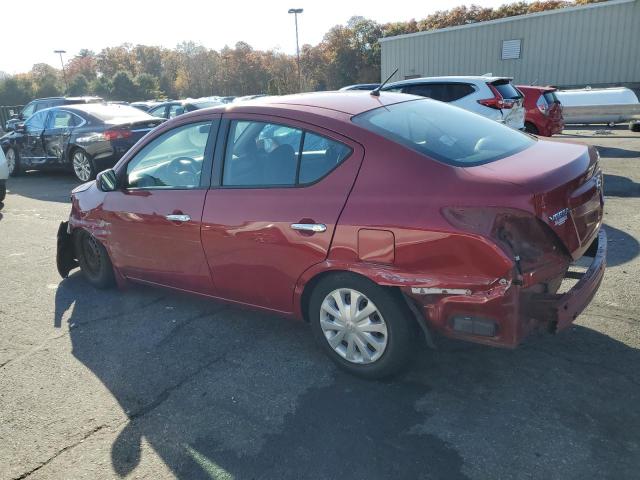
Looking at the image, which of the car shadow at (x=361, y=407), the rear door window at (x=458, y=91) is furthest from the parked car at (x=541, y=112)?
the car shadow at (x=361, y=407)

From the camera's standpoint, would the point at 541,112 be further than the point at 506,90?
Yes

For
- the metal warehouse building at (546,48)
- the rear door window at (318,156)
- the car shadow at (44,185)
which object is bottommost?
the car shadow at (44,185)

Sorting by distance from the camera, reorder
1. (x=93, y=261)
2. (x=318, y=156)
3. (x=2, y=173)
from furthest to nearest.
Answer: (x=2, y=173) → (x=93, y=261) → (x=318, y=156)

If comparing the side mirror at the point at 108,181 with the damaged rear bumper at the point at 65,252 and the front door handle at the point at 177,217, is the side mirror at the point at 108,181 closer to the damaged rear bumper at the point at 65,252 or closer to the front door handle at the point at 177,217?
the front door handle at the point at 177,217

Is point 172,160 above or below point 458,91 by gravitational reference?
below

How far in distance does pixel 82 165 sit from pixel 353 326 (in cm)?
921

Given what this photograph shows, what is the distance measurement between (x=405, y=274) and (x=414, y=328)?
370 mm

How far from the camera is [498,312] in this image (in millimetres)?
2656

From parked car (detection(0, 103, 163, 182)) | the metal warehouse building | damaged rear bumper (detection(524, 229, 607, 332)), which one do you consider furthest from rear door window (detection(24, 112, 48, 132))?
the metal warehouse building

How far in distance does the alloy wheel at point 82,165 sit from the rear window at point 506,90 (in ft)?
25.8

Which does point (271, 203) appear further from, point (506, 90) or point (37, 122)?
point (37, 122)

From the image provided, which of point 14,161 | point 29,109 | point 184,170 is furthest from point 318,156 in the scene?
point 29,109

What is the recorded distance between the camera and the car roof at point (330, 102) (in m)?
3.43

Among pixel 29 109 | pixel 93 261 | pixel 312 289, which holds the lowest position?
pixel 93 261
